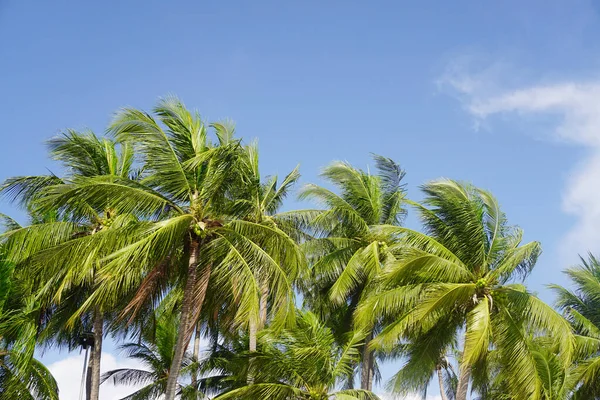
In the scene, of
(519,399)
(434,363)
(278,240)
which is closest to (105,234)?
(278,240)

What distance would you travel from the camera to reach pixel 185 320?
1734 centimetres

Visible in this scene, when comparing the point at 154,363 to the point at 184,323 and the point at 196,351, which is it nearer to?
the point at 196,351

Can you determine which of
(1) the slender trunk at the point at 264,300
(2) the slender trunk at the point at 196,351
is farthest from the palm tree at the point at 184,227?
(2) the slender trunk at the point at 196,351

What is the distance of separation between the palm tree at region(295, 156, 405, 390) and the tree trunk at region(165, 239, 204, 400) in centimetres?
707

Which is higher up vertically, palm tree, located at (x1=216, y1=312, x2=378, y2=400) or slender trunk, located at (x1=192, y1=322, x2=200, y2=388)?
slender trunk, located at (x1=192, y1=322, x2=200, y2=388)

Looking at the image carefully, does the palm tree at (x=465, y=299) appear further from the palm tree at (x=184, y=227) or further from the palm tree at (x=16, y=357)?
the palm tree at (x=16, y=357)

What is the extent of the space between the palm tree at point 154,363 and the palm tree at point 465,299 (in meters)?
9.10

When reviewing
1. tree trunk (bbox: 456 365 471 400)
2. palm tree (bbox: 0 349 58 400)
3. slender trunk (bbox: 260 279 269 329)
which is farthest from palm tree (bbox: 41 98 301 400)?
tree trunk (bbox: 456 365 471 400)

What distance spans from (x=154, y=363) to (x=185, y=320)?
10464mm

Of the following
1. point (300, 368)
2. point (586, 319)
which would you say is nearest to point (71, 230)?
point (300, 368)

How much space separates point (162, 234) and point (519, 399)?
9942 mm

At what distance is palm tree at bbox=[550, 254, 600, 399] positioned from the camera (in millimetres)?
22680

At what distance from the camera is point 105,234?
17.4 m

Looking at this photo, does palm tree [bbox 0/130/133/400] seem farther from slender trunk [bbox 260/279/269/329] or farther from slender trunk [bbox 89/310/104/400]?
slender trunk [bbox 260/279/269/329]
